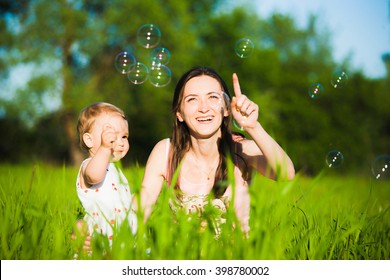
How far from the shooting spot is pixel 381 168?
4.49 m

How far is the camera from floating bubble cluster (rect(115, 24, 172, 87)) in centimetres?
489

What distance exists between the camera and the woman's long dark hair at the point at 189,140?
3723 millimetres

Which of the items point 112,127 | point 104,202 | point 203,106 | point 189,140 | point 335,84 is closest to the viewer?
point 104,202

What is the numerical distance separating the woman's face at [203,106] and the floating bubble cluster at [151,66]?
116 centimetres

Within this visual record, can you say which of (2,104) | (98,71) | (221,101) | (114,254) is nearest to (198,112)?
(221,101)

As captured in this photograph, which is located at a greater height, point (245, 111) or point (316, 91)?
point (316, 91)

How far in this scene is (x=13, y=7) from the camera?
22438 mm

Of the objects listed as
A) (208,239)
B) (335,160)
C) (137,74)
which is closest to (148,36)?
(137,74)

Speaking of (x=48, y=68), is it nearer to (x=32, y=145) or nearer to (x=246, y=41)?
(x=32, y=145)

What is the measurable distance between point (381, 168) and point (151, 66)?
97.2 inches

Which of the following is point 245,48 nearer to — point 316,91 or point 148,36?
point 316,91

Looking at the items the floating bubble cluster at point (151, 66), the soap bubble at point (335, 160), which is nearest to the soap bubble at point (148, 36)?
the floating bubble cluster at point (151, 66)

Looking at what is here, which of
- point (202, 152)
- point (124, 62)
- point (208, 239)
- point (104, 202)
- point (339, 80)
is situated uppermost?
point (124, 62)
